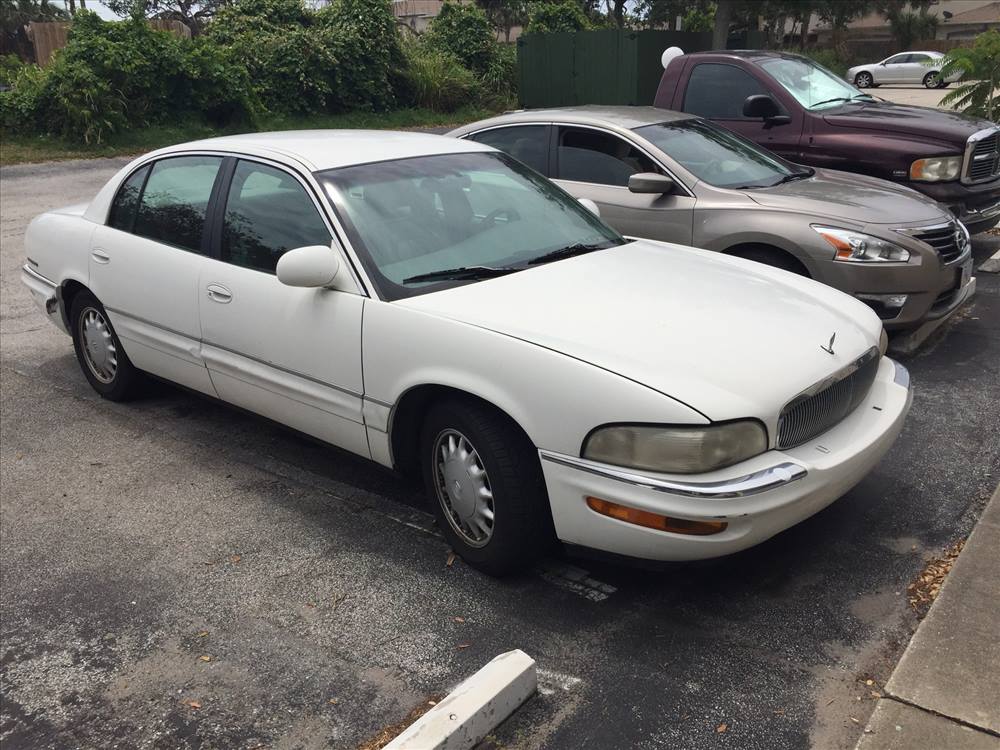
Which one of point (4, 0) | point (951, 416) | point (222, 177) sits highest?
point (4, 0)

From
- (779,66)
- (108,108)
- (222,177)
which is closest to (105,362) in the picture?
(222,177)

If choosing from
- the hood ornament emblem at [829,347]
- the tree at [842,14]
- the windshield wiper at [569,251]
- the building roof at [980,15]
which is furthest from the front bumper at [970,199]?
the building roof at [980,15]

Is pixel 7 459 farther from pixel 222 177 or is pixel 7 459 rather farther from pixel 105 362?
pixel 222 177

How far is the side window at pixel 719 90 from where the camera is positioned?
8.26 metres

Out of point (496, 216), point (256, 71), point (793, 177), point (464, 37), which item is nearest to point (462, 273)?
point (496, 216)

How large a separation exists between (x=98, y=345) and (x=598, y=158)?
11.4 ft

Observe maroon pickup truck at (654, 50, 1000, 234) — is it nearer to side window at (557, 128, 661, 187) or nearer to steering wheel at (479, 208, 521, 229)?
side window at (557, 128, 661, 187)

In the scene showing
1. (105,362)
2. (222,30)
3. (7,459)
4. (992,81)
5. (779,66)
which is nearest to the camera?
(7,459)

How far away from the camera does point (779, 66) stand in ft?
27.7

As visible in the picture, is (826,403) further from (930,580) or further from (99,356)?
(99,356)

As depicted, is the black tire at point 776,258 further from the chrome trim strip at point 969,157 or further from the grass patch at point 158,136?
the grass patch at point 158,136

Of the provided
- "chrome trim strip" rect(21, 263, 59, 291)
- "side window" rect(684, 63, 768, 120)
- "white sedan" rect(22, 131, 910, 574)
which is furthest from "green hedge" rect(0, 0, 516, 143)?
"white sedan" rect(22, 131, 910, 574)

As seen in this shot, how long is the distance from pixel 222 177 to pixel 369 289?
52.1 inches

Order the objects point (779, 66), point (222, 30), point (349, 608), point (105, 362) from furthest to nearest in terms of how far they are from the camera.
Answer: point (222, 30) < point (779, 66) < point (105, 362) < point (349, 608)
